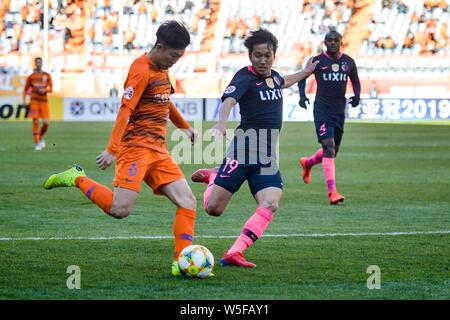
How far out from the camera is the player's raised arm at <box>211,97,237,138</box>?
7.68 m

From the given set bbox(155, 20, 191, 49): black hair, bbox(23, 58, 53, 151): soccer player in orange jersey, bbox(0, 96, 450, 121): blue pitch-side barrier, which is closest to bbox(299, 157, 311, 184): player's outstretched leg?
bbox(155, 20, 191, 49): black hair

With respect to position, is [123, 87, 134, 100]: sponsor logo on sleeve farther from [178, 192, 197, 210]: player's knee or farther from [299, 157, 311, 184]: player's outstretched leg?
[299, 157, 311, 184]: player's outstretched leg

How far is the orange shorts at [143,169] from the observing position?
25.1ft

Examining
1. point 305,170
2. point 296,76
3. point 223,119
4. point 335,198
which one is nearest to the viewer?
point 223,119

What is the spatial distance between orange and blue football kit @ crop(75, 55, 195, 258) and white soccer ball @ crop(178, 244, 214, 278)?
1.19 feet

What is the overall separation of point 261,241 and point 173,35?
2.75 meters

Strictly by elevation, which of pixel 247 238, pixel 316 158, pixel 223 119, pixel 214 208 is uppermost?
pixel 223 119

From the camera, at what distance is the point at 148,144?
7754 mm

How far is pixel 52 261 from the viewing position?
26.1 feet

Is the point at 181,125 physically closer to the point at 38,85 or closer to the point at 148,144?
the point at 148,144

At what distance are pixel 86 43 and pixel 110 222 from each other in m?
36.2

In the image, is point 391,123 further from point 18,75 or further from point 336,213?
point 336,213

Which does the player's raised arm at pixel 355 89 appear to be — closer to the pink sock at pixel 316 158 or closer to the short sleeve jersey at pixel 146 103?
the pink sock at pixel 316 158

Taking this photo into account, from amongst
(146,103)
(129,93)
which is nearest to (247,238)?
(146,103)
